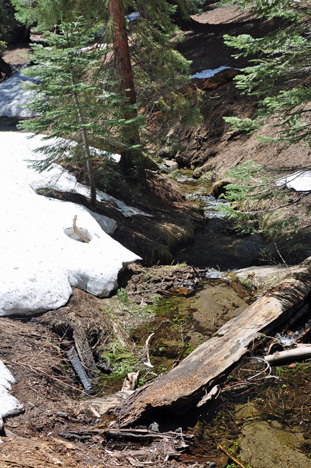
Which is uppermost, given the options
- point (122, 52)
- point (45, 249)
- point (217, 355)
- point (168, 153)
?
point (122, 52)

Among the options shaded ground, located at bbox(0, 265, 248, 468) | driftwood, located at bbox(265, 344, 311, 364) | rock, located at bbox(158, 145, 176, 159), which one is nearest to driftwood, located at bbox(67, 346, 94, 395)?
shaded ground, located at bbox(0, 265, 248, 468)

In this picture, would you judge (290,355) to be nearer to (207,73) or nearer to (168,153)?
(168,153)

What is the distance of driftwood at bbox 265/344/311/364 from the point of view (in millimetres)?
5199

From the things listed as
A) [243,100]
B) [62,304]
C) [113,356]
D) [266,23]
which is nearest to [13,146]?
[62,304]

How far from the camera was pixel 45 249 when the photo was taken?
684 centimetres

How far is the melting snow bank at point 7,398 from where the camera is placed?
4.02 m

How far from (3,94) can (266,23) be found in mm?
14629

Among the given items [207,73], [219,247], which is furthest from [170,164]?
Answer: [219,247]

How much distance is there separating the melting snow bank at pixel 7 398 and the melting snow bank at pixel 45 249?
4.15 ft

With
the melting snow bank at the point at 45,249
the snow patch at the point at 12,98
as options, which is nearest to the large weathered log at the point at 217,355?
the melting snow bank at the point at 45,249

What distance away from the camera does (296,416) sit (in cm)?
436

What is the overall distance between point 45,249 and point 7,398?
121 inches

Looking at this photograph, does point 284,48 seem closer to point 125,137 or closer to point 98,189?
point 125,137

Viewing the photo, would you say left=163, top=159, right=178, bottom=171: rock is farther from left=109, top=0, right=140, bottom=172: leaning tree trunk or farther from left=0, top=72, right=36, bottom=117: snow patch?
left=0, top=72, right=36, bottom=117: snow patch
